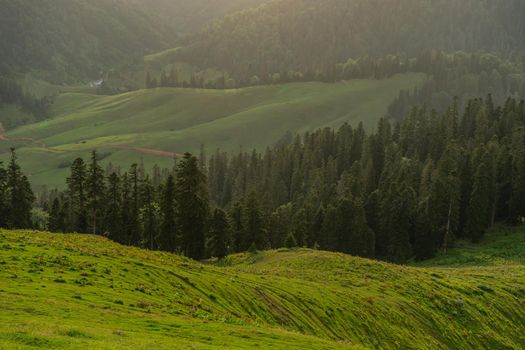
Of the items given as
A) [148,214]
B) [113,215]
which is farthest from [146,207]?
[113,215]

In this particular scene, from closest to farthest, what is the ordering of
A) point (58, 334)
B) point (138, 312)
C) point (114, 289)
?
point (58, 334), point (138, 312), point (114, 289)

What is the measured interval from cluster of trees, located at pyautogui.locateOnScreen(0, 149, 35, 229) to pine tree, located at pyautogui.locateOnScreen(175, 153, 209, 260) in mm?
32786

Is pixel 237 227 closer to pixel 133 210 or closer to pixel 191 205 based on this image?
pixel 133 210

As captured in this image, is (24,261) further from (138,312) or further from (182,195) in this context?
(182,195)

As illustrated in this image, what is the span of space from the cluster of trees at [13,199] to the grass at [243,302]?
149 feet

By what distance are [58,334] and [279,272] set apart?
3946 cm

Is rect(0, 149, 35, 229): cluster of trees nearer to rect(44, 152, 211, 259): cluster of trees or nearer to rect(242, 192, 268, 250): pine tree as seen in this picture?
rect(44, 152, 211, 259): cluster of trees

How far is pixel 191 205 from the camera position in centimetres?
8494

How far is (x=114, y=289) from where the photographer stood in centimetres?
3547

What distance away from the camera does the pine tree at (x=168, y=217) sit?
87.6 metres

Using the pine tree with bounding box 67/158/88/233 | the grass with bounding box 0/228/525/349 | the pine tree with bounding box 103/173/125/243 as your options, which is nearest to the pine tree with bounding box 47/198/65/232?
the pine tree with bounding box 67/158/88/233

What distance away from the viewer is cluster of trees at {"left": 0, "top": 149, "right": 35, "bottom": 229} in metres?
95.4

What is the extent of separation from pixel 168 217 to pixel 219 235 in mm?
9458

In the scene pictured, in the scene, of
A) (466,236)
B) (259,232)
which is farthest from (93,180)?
(466,236)
